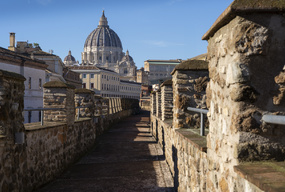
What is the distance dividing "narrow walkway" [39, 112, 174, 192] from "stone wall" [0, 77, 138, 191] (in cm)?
43

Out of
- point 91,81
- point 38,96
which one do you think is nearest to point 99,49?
point 91,81

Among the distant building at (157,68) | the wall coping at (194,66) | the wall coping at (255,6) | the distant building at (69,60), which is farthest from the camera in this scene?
the distant building at (69,60)

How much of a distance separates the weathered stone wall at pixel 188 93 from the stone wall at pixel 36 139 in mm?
3013

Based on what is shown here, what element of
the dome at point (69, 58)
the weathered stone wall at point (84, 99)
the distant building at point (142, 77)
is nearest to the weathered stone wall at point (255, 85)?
the weathered stone wall at point (84, 99)

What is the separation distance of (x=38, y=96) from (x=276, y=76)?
3173cm

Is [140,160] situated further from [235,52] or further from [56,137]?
[235,52]

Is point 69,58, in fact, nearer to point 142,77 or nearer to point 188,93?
point 142,77

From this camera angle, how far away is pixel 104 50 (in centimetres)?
15788

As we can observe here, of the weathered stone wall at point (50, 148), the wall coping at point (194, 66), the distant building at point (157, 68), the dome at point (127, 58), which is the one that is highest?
the dome at point (127, 58)

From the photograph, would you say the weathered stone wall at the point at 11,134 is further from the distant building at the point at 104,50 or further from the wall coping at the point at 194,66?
the distant building at the point at 104,50

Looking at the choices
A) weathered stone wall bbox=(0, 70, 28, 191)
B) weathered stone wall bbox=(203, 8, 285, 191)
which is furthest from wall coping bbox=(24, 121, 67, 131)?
weathered stone wall bbox=(203, 8, 285, 191)

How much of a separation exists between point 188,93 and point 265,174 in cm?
455

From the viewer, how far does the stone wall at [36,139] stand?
574cm

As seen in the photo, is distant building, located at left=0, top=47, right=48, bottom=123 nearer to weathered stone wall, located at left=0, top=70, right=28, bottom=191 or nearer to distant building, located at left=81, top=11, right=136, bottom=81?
weathered stone wall, located at left=0, top=70, right=28, bottom=191
